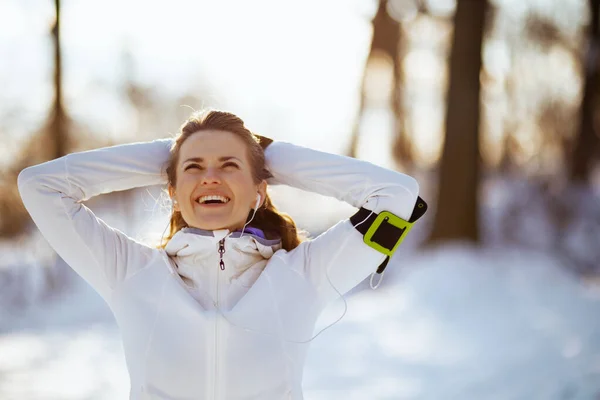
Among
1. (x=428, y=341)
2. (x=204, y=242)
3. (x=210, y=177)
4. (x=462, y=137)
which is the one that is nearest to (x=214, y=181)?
(x=210, y=177)

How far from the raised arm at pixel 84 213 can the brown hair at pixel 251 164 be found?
0.20m

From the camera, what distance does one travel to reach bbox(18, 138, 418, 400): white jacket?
2189 millimetres

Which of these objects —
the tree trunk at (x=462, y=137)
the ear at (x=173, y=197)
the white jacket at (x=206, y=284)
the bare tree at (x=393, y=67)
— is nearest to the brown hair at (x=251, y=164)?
the ear at (x=173, y=197)

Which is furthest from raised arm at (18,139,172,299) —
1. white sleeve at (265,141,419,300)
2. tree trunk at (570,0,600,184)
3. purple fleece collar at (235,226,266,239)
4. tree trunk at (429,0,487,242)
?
tree trunk at (570,0,600,184)

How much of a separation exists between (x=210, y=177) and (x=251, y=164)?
24 cm

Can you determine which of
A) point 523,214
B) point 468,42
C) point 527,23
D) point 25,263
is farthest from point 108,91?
point 527,23

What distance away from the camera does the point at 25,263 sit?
8.56m

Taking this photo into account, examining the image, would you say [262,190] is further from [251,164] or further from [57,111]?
[57,111]

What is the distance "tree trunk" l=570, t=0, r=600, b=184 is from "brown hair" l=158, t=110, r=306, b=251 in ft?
40.1

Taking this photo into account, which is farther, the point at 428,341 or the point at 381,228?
the point at 428,341

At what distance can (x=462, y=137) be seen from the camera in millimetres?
9492

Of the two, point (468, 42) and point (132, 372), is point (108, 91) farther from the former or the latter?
point (132, 372)

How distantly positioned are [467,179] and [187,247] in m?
7.81

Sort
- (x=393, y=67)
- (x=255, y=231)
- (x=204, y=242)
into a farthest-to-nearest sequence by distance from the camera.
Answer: (x=393, y=67) → (x=255, y=231) → (x=204, y=242)
